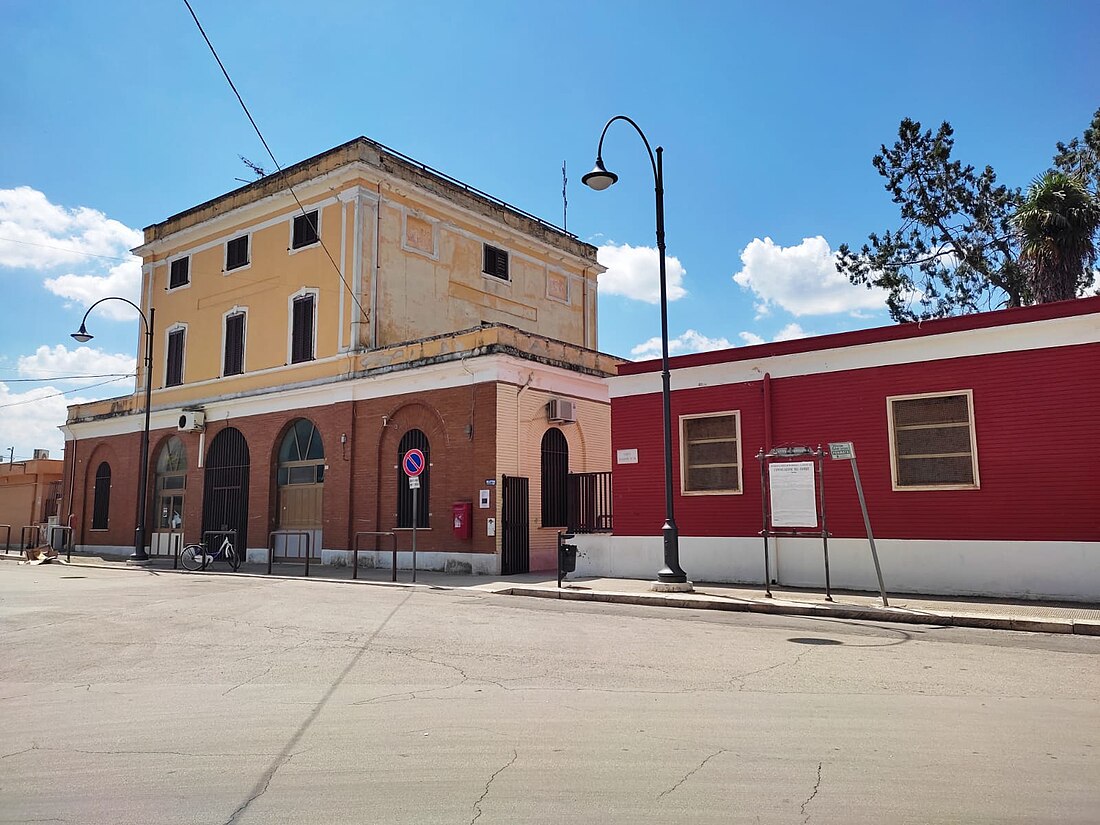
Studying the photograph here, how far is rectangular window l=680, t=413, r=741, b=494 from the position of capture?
17.0 metres

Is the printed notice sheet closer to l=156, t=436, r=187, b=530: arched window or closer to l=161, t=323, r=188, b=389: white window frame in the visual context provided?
l=156, t=436, r=187, b=530: arched window

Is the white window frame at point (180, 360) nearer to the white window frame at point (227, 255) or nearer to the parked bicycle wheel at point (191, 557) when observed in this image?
the white window frame at point (227, 255)

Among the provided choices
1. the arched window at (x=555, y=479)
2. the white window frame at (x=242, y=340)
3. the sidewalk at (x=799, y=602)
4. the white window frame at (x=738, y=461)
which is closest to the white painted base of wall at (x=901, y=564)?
the sidewalk at (x=799, y=602)

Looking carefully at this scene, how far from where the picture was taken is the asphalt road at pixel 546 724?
4449 mm

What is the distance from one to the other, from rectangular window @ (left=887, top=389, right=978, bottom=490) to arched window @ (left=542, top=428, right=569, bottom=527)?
29.8 ft

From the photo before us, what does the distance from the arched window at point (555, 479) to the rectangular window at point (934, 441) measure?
9.08 metres

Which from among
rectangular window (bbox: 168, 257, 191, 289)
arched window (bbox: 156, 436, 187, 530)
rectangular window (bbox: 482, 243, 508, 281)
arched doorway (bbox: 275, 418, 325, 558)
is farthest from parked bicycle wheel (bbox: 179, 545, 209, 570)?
rectangular window (bbox: 482, 243, 508, 281)

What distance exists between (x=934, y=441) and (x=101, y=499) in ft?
103

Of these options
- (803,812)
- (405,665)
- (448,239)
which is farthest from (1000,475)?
(448,239)

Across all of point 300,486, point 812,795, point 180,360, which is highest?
point 180,360

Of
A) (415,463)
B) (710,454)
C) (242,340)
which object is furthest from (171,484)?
(710,454)

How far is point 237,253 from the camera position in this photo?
2955 centimetres

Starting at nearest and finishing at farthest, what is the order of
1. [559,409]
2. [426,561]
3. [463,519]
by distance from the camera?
[463,519] → [426,561] → [559,409]

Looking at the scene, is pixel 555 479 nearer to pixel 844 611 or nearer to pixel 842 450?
pixel 842 450
